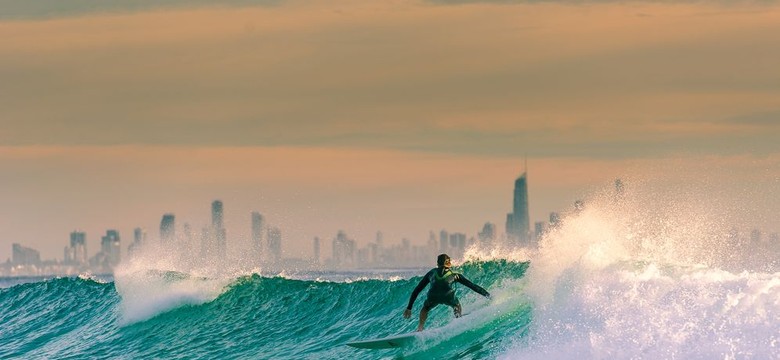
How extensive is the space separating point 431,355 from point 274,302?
1287 cm

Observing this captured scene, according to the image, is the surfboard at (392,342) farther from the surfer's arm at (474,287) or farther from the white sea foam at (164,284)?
the white sea foam at (164,284)

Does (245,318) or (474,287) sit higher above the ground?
(474,287)

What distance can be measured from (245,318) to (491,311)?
1182cm

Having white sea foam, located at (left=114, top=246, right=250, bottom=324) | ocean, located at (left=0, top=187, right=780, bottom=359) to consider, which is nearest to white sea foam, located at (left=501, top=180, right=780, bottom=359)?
ocean, located at (left=0, top=187, right=780, bottom=359)

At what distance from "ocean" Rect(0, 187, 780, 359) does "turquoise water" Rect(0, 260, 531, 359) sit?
53 millimetres

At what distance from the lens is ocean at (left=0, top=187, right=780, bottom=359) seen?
15.5 m

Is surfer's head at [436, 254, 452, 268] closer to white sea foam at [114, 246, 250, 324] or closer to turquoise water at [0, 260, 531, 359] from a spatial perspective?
turquoise water at [0, 260, 531, 359]

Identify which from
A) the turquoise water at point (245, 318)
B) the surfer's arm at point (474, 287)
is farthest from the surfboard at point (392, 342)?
the surfer's arm at point (474, 287)

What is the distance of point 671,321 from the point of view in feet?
51.6

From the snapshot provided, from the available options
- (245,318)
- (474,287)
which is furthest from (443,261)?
(245,318)

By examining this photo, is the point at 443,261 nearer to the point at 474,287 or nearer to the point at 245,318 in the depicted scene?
the point at 474,287

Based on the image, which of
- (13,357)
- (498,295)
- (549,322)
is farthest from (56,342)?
(549,322)

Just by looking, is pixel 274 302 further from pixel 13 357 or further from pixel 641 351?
pixel 641 351

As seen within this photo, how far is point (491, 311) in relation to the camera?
19.9 meters
